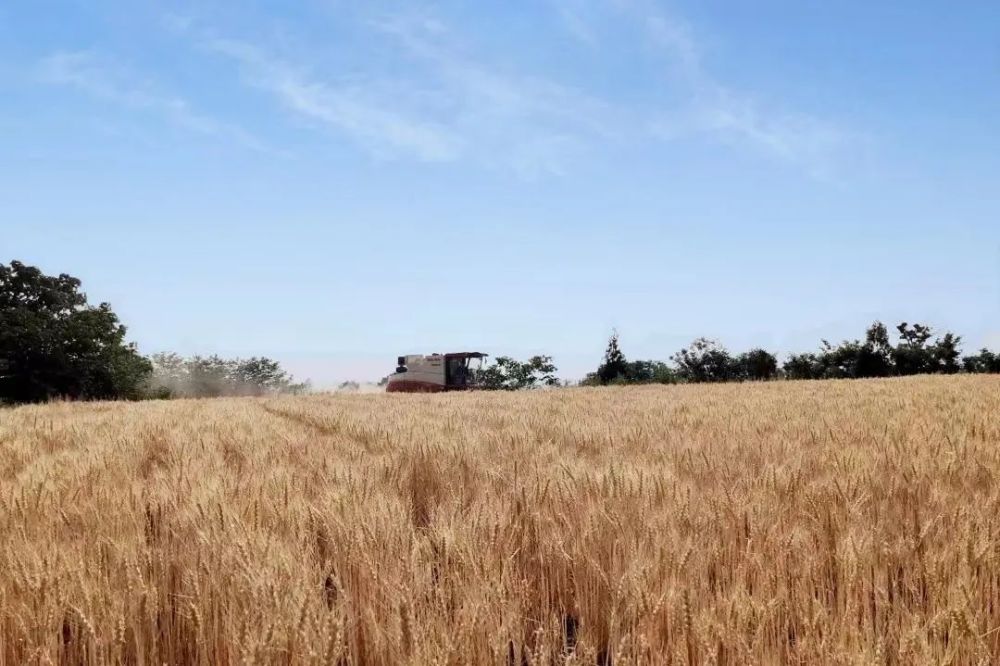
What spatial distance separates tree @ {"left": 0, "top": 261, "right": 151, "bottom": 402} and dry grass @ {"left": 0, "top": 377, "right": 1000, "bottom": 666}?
1368 inches

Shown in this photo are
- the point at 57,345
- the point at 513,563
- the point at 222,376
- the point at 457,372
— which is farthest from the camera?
the point at 222,376

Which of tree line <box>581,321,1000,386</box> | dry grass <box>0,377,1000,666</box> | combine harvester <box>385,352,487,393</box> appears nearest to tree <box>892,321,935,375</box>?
tree line <box>581,321,1000,386</box>

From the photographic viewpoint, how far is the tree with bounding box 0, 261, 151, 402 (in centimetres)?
3178

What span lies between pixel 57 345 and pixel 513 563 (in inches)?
1481

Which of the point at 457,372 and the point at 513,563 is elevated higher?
the point at 457,372

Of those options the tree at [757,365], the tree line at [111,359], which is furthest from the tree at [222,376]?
the tree at [757,365]

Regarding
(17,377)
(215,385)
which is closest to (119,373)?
(17,377)

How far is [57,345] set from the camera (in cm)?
3272

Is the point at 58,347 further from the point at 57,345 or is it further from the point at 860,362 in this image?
the point at 860,362

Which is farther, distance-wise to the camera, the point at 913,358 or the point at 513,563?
the point at 913,358

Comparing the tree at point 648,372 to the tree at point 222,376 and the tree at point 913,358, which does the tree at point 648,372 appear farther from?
the tree at point 222,376

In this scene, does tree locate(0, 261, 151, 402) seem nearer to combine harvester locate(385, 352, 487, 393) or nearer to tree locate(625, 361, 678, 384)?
combine harvester locate(385, 352, 487, 393)

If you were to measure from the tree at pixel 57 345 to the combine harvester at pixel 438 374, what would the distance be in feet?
49.1

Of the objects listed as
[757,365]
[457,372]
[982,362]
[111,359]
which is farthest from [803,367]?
[111,359]
